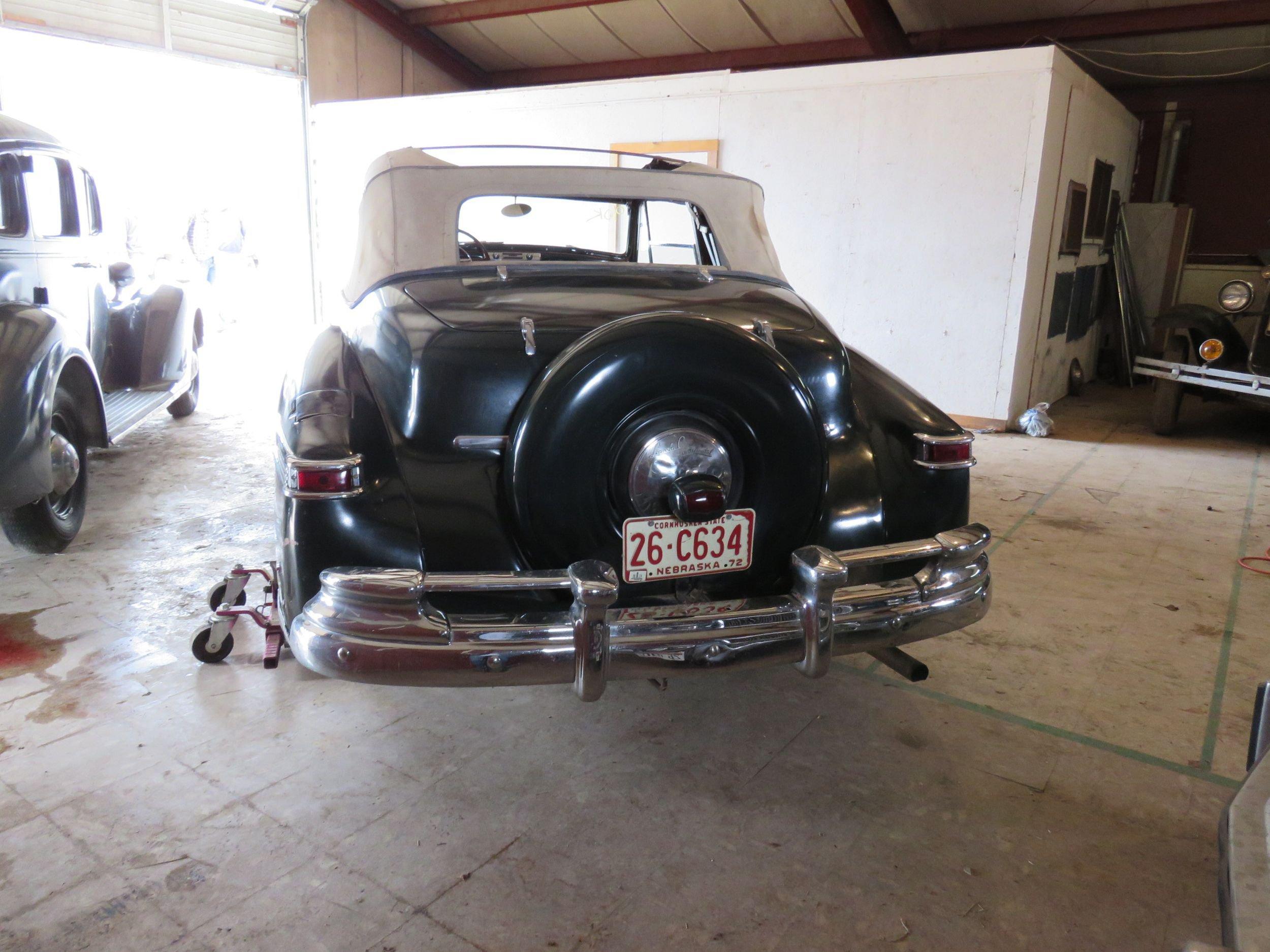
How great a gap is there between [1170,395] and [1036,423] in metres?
1.08

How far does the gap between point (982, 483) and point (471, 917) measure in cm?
452

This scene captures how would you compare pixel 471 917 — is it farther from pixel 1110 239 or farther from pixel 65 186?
pixel 1110 239

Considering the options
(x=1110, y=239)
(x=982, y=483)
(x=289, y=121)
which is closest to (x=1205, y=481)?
(x=982, y=483)

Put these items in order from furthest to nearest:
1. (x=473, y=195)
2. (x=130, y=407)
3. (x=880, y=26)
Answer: (x=880, y=26) → (x=130, y=407) → (x=473, y=195)

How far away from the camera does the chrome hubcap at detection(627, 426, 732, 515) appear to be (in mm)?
2082

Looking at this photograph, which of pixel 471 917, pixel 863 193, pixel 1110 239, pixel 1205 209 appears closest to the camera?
pixel 471 917

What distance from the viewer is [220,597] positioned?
3.01 m

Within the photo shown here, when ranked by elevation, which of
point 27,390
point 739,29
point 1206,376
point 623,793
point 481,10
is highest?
point 481,10

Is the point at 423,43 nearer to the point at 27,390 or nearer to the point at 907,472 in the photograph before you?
the point at 27,390

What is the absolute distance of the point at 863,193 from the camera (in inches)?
292

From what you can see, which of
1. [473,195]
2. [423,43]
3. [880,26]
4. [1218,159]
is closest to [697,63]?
[880,26]

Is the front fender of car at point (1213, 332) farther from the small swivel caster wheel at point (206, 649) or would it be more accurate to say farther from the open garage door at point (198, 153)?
the open garage door at point (198, 153)

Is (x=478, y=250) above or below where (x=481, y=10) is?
below

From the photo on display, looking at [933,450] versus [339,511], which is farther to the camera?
[933,450]
